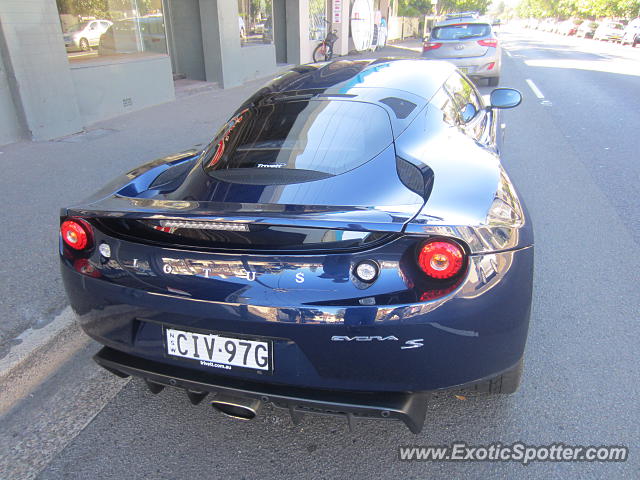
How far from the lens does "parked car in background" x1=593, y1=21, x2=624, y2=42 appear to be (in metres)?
38.6

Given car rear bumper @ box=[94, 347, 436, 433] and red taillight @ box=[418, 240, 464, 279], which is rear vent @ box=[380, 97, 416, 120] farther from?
car rear bumper @ box=[94, 347, 436, 433]

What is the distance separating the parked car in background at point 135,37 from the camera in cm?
952

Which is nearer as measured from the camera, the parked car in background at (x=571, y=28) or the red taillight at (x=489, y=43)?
the red taillight at (x=489, y=43)

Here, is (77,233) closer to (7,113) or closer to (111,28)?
(7,113)

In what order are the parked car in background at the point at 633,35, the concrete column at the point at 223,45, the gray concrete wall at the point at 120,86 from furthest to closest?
1. the parked car in background at the point at 633,35
2. the concrete column at the point at 223,45
3. the gray concrete wall at the point at 120,86

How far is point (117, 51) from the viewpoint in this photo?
966 centimetres

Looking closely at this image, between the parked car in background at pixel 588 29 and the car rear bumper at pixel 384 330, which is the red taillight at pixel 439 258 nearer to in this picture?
the car rear bumper at pixel 384 330

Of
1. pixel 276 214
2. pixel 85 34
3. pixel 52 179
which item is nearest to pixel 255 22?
pixel 85 34

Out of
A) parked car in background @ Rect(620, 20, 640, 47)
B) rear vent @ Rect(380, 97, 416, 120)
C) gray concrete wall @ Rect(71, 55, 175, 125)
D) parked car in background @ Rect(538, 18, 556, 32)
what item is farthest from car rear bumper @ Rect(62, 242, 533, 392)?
parked car in background @ Rect(538, 18, 556, 32)

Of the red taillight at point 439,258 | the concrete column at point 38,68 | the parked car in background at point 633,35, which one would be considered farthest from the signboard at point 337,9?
the parked car in background at point 633,35

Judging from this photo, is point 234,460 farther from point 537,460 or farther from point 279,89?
point 279,89

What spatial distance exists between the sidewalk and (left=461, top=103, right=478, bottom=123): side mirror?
6.84 feet

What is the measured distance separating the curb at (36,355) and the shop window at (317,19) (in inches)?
696

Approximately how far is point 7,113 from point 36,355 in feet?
18.0
